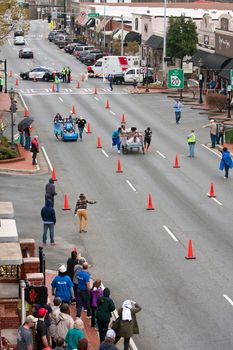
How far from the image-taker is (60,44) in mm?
125625

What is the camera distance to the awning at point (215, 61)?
7504cm

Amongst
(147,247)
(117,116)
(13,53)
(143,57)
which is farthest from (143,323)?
(13,53)

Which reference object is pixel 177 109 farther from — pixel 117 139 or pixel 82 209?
pixel 82 209

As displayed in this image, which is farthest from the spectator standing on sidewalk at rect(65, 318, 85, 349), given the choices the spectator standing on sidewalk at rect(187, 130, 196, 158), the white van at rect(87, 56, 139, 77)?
the white van at rect(87, 56, 139, 77)

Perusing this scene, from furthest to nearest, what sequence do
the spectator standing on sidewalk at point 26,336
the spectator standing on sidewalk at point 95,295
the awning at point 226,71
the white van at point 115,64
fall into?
the white van at point 115,64, the awning at point 226,71, the spectator standing on sidewalk at point 95,295, the spectator standing on sidewalk at point 26,336

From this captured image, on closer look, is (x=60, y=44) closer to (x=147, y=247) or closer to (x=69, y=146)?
(x=69, y=146)

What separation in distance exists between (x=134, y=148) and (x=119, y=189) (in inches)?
399

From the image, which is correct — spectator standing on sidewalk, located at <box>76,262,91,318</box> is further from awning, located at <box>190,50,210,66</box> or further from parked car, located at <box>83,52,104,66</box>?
parked car, located at <box>83,52,104,66</box>

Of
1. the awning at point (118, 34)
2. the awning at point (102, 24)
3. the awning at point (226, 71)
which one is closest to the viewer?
the awning at point (226, 71)

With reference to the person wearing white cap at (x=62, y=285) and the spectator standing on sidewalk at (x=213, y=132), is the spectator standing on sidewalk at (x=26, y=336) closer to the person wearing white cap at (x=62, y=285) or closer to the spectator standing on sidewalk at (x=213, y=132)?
the person wearing white cap at (x=62, y=285)

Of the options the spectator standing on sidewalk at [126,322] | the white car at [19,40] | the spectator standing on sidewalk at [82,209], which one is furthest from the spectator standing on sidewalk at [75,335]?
the white car at [19,40]

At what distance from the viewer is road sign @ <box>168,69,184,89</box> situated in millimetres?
71875

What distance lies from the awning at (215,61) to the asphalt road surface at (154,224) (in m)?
14.1

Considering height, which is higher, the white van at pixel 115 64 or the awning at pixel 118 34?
the awning at pixel 118 34
